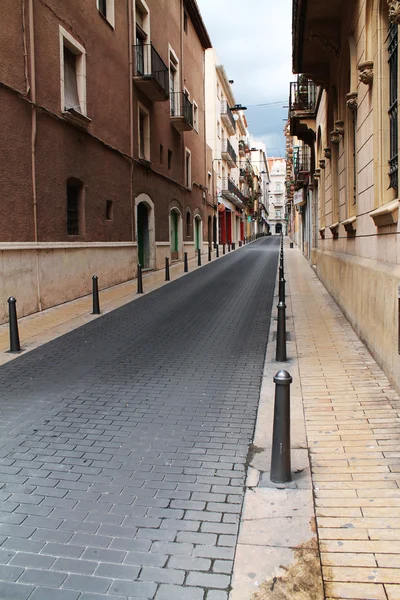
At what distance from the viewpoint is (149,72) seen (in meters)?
19.9

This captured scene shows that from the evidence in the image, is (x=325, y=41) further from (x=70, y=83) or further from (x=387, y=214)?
(x=387, y=214)

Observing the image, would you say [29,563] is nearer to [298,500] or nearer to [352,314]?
[298,500]

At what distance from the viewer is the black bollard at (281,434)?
367cm

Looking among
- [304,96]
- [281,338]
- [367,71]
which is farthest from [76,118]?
[304,96]

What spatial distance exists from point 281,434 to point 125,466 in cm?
128

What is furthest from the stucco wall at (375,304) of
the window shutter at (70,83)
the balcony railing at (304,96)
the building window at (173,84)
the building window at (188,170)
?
the building window at (188,170)

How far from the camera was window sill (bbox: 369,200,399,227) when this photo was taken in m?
5.78

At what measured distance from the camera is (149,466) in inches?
161

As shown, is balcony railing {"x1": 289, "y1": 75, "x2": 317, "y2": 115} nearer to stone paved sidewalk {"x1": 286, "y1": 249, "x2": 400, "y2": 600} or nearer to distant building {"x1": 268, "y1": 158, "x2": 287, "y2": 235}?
stone paved sidewalk {"x1": 286, "y1": 249, "x2": 400, "y2": 600}

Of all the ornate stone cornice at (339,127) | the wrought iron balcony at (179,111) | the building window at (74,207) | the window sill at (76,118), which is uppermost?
the wrought iron balcony at (179,111)

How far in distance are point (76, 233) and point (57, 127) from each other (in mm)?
2863

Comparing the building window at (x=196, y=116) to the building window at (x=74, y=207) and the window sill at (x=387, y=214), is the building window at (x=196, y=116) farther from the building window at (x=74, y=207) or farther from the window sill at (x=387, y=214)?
the window sill at (x=387, y=214)

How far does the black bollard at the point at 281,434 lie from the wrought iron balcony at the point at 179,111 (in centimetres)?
2269

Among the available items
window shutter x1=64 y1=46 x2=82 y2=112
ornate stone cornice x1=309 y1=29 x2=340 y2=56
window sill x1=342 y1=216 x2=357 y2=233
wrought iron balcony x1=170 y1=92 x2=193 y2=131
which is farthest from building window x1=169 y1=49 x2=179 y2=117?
window sill x1=342 y1=216 x2=357 y2=233
